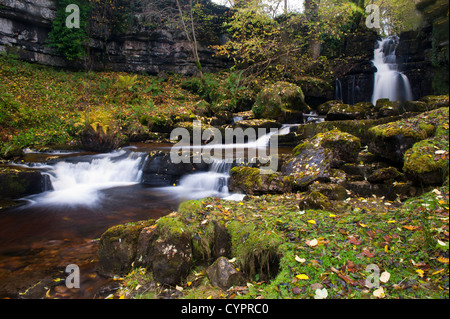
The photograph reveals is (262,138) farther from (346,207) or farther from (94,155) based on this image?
(346,207)

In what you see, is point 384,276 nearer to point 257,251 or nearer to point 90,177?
point 257,251

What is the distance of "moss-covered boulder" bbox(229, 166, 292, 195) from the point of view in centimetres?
616

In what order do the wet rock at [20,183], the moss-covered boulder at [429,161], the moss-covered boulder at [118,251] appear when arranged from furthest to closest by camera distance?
the wet rock at [20,183], the moss-covered boulder at [429,161], the moss-covered boulder at [118,251]

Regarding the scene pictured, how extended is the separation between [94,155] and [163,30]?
615 inches

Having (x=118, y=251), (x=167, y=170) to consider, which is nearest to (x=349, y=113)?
(x=167, y=170)

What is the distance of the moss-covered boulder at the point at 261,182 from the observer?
6.16 meters

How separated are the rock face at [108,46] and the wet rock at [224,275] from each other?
2072 centimetres

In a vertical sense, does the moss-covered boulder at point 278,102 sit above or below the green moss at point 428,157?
above

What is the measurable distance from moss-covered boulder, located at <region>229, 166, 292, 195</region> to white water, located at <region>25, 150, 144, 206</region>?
4307 millimetres

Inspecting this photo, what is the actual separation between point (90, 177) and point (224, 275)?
26.9 ft

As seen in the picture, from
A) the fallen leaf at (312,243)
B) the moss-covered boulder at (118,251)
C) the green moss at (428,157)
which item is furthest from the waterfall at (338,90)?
the moss-covered boulder at (118,251)

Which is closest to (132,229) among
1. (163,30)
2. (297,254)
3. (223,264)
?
(223,264)

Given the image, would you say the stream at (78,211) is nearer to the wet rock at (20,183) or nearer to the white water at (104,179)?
the white water at (104,179)

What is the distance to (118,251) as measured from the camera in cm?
365
